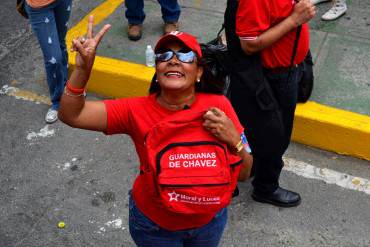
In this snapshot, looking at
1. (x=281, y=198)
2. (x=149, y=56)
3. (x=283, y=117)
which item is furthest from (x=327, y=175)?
(x=149, y=56)

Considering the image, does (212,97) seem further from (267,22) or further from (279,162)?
(279,162)

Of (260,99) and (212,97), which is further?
(260,99)

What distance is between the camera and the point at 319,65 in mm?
4586

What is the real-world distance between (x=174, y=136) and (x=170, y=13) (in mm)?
3195

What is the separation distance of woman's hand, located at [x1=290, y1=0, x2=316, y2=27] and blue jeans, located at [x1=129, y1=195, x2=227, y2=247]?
3.54 feet

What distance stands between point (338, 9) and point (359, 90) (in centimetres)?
140

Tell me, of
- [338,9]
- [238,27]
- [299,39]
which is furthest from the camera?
[338,9]

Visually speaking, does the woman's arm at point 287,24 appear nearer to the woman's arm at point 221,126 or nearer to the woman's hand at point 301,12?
the woman's hand at point 301,12

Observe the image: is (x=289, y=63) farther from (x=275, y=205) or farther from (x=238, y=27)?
(x=275, y=205)

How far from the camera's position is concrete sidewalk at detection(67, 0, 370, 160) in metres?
3.90

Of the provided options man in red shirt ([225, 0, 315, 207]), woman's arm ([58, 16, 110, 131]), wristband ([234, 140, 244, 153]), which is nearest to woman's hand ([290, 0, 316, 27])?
man in red shirt ([225, 0, 315, 207])

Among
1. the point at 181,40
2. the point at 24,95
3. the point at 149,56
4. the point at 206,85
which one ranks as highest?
the point at 181,40

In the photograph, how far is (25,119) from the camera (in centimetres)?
438

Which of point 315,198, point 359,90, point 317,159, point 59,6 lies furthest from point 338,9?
point 59,6
